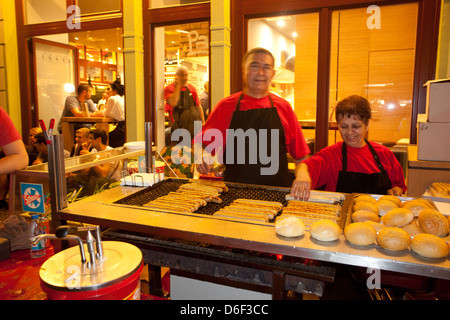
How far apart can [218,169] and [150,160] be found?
552 mm

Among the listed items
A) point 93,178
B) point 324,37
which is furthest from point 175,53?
point 93,178

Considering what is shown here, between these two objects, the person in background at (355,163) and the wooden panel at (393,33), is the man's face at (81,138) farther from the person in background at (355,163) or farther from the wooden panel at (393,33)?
the wooden panel at (393,33)

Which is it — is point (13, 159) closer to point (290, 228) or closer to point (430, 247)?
point (290, 228)

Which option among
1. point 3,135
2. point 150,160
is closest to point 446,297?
point 150,160

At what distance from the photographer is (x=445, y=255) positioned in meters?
1.26

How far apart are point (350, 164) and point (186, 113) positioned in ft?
13.1

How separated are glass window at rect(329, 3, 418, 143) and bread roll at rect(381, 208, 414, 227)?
15.8 feet

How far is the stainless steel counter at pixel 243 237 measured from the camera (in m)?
1.25

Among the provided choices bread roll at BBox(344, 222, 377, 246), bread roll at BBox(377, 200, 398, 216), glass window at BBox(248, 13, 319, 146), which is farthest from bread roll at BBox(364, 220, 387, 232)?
glass window at BBox(248, 13, 319, 146)

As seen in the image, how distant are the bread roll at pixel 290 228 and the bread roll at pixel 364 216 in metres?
0.32

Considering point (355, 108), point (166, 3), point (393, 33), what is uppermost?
point (166, 3)

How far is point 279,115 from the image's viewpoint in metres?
3.00

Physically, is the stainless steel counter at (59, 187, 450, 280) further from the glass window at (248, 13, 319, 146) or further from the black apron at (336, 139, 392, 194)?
the glass window at (248, 13, 319, 146)

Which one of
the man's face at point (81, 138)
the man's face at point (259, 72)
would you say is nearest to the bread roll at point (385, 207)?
the man's face at point (259, 72)
